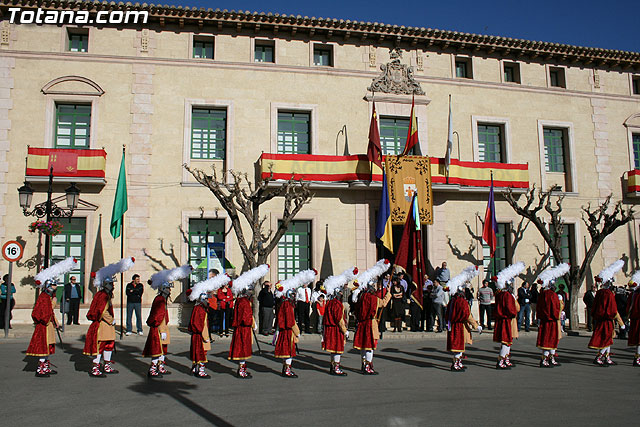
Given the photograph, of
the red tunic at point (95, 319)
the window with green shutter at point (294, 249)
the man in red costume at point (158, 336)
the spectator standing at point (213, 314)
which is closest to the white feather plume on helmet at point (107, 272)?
the red tunic at point (95, 319)

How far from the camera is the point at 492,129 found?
70.1ft

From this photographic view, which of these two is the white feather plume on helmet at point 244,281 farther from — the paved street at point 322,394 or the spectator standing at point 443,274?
the spectator standing at point 443,274

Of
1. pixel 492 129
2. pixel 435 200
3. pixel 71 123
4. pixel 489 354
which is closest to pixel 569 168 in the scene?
pixel 492 129

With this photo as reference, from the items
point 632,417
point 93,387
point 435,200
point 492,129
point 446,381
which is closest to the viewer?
point 632,417

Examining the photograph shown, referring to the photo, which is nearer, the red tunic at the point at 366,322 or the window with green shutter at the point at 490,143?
the red tunic at the point at 366,322

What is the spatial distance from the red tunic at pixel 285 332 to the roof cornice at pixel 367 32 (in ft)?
41.1

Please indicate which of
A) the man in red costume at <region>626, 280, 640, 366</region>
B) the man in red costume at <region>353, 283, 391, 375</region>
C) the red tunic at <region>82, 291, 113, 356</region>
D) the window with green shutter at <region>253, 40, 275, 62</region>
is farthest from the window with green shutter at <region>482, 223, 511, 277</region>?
the red tunic at <region>82, 291, 113, 356</region>

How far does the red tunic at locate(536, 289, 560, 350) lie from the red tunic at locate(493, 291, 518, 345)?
645 millimetres

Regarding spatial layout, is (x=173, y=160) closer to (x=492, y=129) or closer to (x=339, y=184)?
(x=339, y=184)

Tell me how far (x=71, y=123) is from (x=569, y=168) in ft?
62.8

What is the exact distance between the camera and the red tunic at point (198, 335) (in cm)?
931

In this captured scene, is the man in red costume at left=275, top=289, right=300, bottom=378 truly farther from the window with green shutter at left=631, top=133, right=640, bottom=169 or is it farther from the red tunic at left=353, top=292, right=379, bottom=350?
the window with green shutter at left=631, top=133, right=640, bottom=169

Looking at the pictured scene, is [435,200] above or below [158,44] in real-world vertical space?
below

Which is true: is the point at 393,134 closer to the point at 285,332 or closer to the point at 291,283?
the point at 291,283
